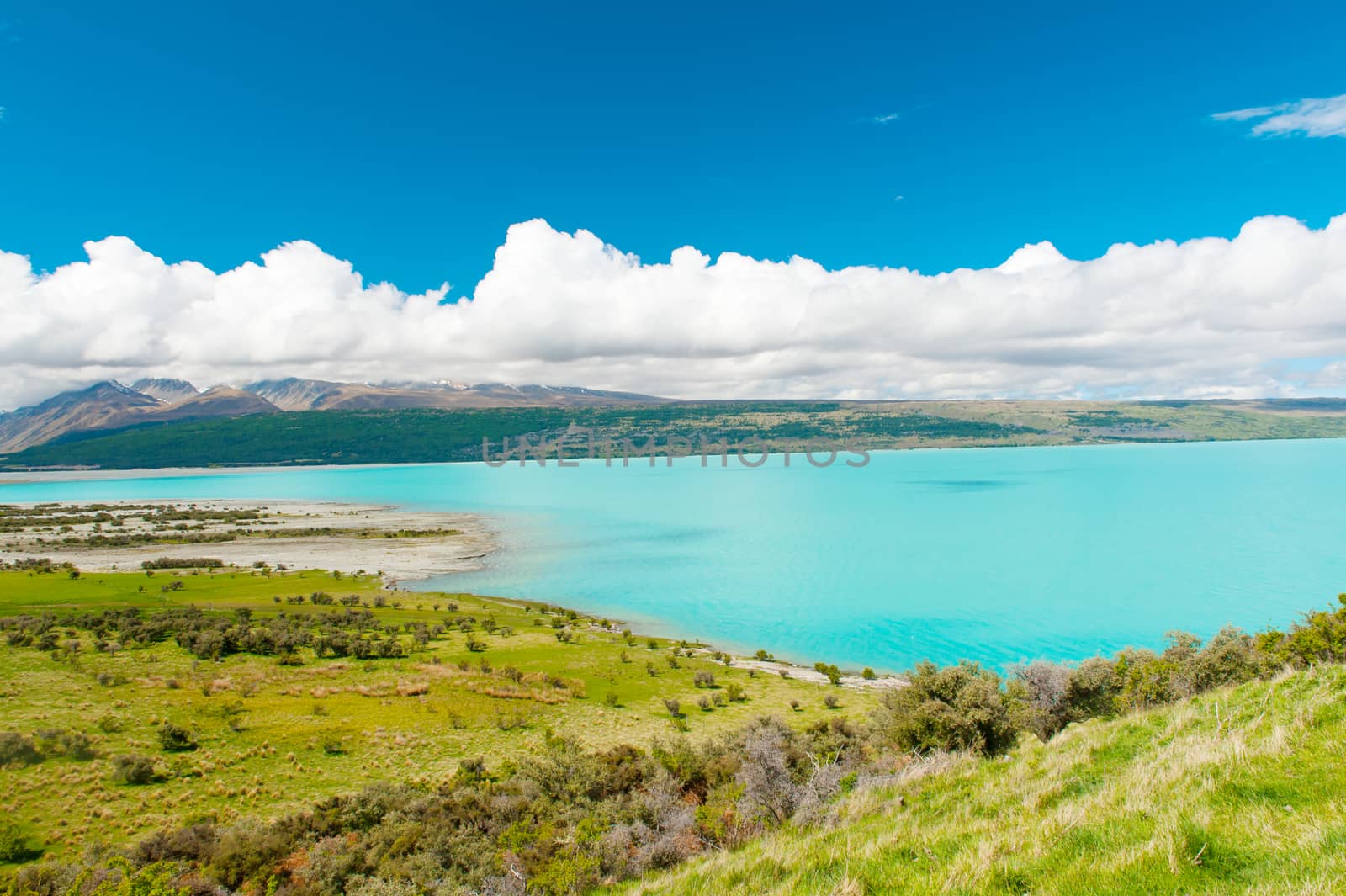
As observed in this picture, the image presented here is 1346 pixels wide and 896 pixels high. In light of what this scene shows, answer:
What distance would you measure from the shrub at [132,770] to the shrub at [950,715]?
22.5 meters

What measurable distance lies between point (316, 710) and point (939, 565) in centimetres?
5817

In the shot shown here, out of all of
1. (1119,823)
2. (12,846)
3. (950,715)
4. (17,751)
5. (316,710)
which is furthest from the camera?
(316,710)

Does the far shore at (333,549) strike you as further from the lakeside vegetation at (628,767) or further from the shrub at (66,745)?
the shrub at (66,745)

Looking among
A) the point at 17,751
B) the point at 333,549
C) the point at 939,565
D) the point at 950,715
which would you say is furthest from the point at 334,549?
the point at 950,715

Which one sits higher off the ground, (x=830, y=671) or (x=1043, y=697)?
(x=1043, y=697)

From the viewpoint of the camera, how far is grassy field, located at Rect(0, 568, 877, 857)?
60.5ft

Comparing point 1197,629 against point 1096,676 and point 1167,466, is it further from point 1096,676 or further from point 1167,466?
point 1167,466

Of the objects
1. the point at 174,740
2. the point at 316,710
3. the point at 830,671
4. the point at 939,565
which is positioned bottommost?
the point at 939,565

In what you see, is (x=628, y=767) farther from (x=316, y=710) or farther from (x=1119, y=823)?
(x=1119, y=823)

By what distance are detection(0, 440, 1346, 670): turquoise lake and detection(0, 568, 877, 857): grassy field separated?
36.7 feet

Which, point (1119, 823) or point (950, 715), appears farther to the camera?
point (950, 715)

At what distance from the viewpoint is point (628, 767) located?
19938 millimetres

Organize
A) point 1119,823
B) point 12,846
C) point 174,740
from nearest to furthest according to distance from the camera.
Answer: point 1119,823, point 12,846, point 174,740

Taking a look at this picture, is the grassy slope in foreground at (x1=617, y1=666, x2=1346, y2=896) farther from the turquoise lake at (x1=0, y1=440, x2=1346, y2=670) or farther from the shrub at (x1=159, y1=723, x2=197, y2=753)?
the turquoise lake at (x1=0, y1=440, x2=1346, y2=670)
